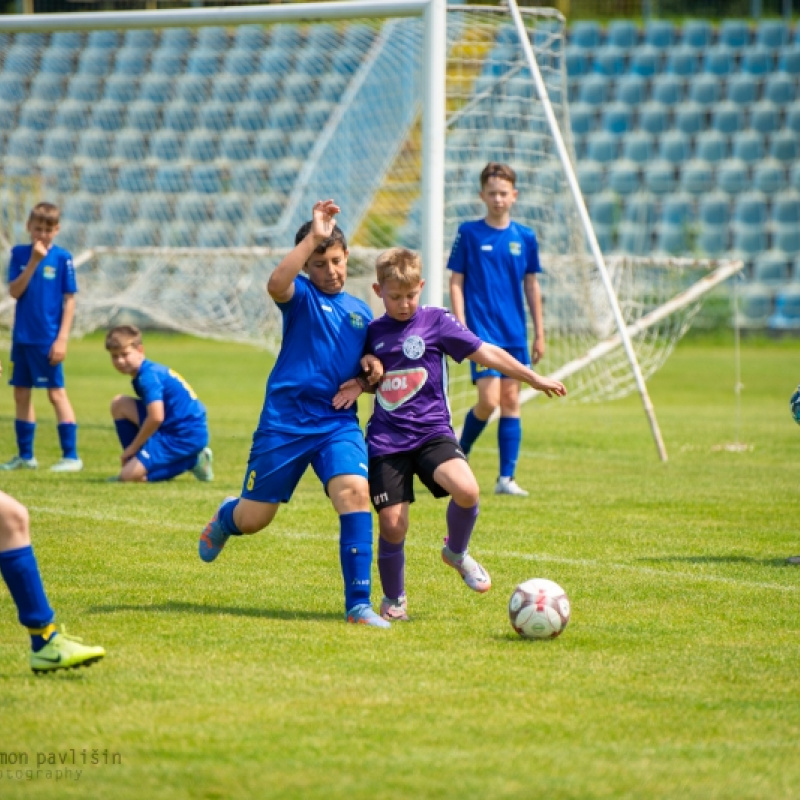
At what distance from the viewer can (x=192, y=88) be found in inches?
914

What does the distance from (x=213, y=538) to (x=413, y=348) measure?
122 cm

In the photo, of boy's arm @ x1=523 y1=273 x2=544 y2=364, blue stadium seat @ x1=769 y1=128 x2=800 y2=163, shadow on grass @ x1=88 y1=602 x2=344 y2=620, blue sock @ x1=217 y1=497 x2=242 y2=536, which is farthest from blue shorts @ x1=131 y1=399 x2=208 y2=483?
blue stadium seat @ x1=769 y1=128 x2=800 y2=163

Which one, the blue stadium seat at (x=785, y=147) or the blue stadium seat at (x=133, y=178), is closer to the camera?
the blue stadium seat at (x=133, y=178)

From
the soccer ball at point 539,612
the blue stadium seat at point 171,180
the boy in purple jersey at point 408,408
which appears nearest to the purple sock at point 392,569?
the boy in purple jersey at point 408,408

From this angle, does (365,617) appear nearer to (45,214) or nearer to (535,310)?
(535,310)

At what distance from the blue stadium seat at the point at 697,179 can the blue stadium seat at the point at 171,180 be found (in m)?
11.8

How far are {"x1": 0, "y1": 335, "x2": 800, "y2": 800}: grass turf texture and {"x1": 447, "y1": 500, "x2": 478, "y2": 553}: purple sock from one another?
25 centimetres

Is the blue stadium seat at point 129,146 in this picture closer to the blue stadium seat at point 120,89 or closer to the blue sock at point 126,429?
the blue stadium seat at point 120,89

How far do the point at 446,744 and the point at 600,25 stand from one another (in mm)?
29466

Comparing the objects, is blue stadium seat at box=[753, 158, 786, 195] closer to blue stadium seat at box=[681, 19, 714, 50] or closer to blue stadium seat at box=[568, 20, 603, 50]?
blue stadium seat at box=[681, 19, 714, 50]

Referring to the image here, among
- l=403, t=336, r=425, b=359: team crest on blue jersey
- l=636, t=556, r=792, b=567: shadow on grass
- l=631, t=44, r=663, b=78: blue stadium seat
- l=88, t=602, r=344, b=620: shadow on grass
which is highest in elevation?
l=631, t=44, r=663, b=78: blue stadium seat

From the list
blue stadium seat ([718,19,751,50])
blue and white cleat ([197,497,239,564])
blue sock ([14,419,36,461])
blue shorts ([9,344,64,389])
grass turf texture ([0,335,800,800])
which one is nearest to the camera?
grass turf texture ([0,335,800,800])

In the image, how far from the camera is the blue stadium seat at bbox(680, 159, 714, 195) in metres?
28.2

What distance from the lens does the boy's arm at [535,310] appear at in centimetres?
920
